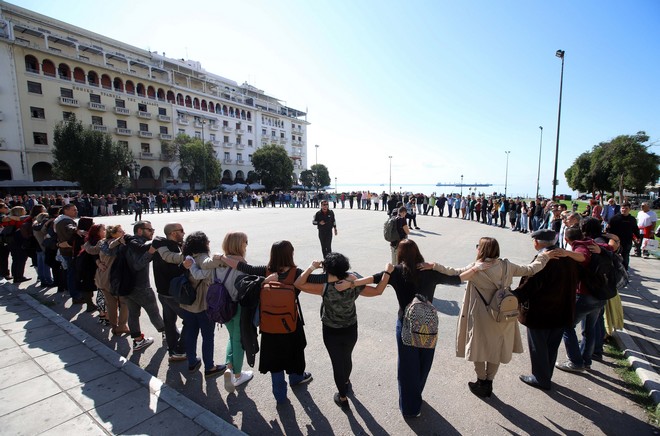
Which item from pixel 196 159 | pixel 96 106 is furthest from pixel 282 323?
pixel 96 106

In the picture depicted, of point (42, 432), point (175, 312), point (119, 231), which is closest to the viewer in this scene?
point (42, 432)

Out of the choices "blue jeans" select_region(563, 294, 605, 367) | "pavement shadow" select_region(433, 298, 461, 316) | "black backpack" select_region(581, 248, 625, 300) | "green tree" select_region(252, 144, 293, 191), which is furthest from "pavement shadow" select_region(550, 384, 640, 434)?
"green tree" select_region(252, 144, 293, 191)

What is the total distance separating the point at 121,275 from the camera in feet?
13.4

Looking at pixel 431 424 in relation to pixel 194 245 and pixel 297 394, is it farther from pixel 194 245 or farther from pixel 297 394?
pixel 194 245

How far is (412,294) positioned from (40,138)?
47395 millimetres

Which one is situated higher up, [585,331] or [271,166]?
[271,166]

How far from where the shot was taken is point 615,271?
3541 millimetres

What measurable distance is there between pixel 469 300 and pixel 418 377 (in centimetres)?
89

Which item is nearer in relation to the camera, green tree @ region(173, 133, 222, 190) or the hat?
the hat

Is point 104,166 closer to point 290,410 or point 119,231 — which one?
point 119,231

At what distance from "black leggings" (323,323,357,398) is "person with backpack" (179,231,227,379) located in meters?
1.41

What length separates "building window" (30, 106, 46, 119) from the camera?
3480 cm

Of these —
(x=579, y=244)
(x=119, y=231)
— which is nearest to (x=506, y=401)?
(x=579, y=244)

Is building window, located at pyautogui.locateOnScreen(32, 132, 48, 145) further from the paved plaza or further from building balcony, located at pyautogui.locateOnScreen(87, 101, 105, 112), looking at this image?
the paved plaza
